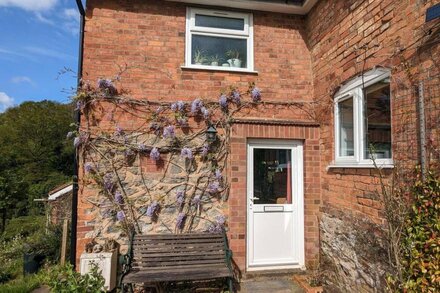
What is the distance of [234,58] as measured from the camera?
5.11 metres

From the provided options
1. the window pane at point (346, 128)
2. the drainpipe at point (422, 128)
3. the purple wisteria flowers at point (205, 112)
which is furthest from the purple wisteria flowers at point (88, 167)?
the drainpipe at point (422, 128)

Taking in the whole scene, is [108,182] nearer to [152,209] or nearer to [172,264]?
[152,209]

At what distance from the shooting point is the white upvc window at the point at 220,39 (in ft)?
16.3

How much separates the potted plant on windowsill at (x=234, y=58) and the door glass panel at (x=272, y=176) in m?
1.53

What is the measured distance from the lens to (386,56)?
3.36 m

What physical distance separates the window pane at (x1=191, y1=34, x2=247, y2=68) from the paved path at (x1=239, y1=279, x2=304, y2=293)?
3567 millimetres

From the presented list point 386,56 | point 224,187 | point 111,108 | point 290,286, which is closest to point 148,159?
point 111,108

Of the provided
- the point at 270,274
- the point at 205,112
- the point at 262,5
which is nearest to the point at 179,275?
the point at 270,274

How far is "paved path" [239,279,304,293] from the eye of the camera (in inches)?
172

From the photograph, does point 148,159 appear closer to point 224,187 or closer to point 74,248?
point 224,187

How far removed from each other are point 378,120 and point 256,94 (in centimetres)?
190

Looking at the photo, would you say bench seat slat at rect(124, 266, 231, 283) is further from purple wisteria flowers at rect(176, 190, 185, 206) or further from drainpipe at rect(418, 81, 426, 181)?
drainpipe at rect(418, 81, 426, 181)

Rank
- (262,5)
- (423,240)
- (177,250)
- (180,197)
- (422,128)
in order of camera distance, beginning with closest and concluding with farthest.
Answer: (423,240) → (422,128) → (177,250) → (180,197) → (262,5)

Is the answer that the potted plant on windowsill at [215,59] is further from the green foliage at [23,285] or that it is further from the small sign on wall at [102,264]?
the green foliage at [23,285]
